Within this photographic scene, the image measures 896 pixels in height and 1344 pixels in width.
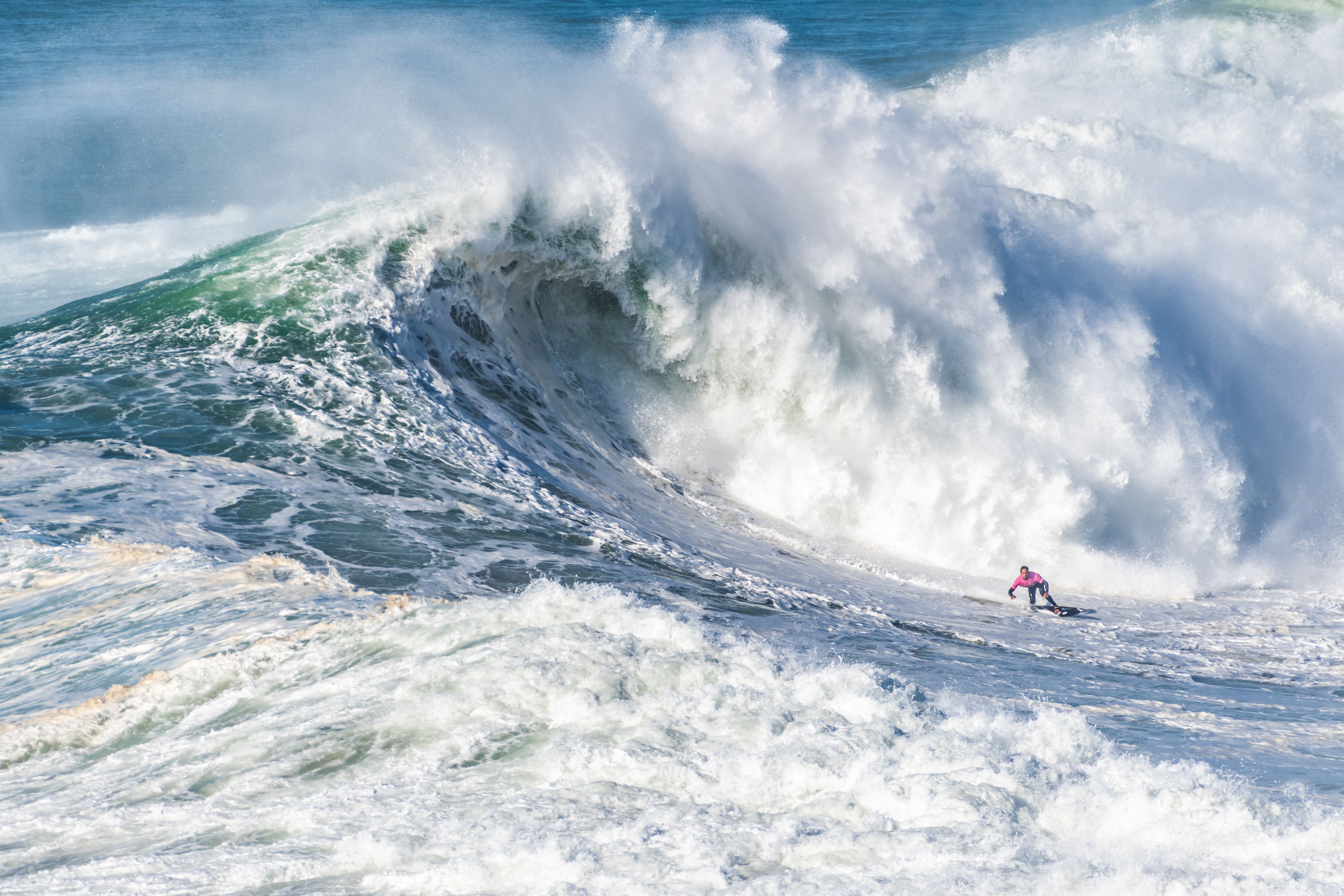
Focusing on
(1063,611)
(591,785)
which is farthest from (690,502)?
(591,785)

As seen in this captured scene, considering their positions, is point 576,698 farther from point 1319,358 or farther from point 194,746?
point 1319,358

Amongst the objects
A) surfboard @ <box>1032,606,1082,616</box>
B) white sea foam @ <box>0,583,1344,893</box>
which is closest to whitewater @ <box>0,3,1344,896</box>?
white sea foam @ <box>0,583,1344,893</box>

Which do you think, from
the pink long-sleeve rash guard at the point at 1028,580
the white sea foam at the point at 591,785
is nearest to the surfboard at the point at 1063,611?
the pink long-sleeve rash guard at the point at 1028,580

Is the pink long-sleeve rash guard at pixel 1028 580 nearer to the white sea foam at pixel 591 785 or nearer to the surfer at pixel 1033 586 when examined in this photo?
the surfer at pixel 1033 586

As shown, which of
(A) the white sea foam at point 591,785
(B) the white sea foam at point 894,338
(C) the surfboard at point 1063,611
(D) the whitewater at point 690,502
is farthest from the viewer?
(B) the white sea foam at point 894,338

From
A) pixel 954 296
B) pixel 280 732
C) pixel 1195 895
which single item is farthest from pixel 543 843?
pixel 954 296

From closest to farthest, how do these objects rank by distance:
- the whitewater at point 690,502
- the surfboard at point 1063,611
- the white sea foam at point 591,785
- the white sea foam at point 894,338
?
the white sea foam at point 591,785 → the whitewater at point 690,502 → the surfboard at point 1063,611 → the white sea foam at point 894,338

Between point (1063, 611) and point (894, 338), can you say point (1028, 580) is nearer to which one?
point (1063, 611)

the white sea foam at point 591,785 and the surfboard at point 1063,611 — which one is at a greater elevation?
the surfboard at point 1063,611
